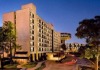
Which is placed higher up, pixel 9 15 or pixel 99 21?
pixel 9 15

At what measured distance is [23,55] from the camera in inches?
3044

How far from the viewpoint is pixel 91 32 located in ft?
104

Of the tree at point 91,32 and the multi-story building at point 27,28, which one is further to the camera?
Result: the multi-story building at point 27,28

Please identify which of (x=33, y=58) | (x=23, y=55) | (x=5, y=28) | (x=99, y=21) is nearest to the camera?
(x=99, y=21)

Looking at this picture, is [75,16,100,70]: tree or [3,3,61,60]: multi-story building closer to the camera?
[75,16,100,70]: tree

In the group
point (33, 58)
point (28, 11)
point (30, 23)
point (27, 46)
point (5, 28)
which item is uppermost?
point (28, 11)

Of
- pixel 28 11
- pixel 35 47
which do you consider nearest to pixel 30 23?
pixel 28 11

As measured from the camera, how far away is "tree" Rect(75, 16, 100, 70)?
3106 centimetres

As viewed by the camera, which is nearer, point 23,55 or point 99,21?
point 99,21

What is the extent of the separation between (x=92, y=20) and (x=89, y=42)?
3.85 meters

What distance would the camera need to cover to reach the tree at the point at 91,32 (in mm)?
31062

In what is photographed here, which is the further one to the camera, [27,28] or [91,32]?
[27,28]

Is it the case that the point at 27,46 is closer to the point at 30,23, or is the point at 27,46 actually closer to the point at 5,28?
the point at 30,23

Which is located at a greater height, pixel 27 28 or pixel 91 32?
pixel 27 28
